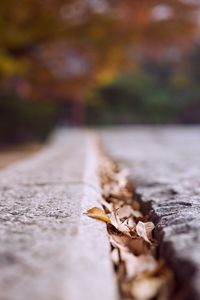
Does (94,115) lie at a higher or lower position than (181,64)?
lower

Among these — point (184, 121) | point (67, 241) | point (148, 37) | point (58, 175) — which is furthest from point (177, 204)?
point (184, 121)

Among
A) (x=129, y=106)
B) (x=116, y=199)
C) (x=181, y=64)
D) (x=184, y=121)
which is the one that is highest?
(x=181, y=64)

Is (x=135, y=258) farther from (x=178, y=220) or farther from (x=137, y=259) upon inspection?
(x=178, y=220)

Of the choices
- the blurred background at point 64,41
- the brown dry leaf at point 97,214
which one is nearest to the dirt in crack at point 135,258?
the brown dry leaf at point 97,214

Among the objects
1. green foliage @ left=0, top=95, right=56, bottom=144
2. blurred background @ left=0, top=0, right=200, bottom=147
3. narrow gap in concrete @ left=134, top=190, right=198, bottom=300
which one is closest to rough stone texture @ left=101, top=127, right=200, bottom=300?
narrow gap in concrete @ left=134, top=190, right=198, bottom=300

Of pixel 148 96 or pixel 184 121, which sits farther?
pixel 148 96

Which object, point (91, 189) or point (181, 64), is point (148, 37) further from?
point (181, 64)

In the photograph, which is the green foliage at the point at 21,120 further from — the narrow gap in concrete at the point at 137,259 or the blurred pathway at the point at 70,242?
the narrow gap in concrete at the point at 137,259
